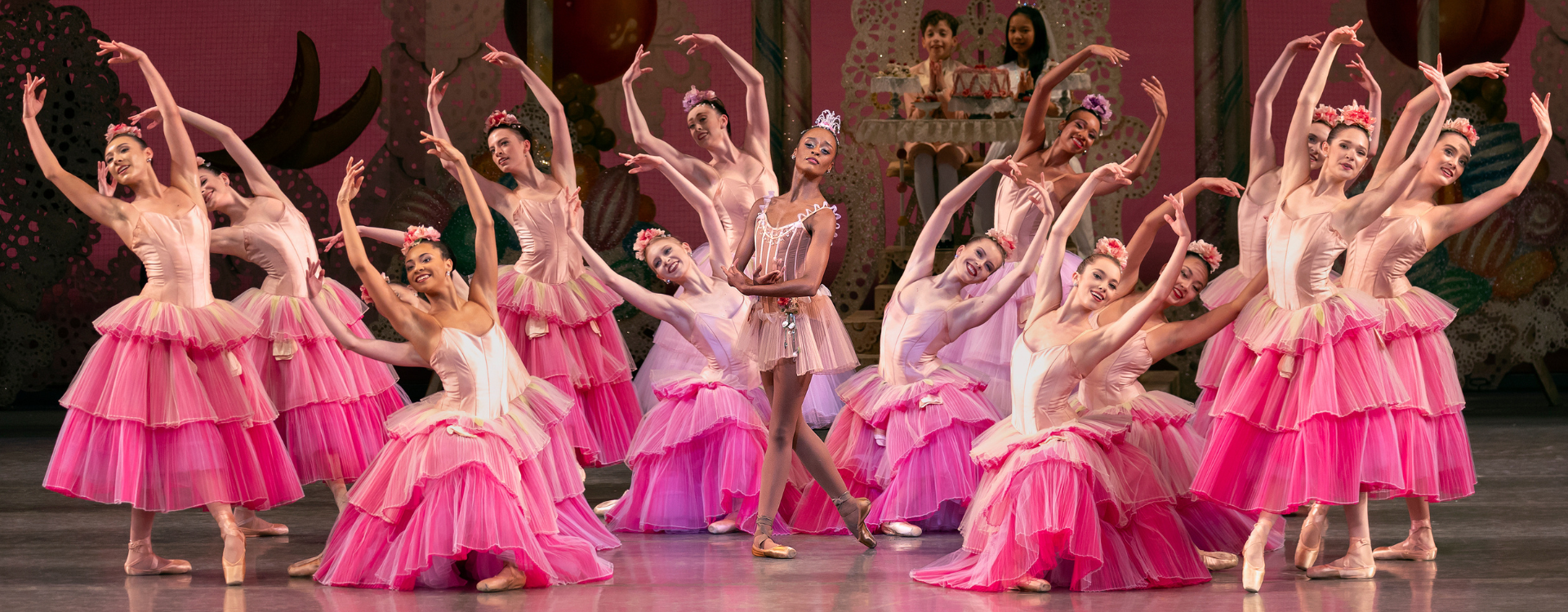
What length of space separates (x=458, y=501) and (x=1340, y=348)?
7.95ft

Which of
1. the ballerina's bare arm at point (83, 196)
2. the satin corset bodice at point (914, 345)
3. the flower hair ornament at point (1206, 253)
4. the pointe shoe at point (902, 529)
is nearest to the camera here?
the ballerina's bare arm at point (83, 196)

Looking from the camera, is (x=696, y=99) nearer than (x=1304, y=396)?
No

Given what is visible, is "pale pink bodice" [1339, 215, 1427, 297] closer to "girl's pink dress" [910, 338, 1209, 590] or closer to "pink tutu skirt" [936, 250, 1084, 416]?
"girl's pink dress" [910, 338, 1209, 590]

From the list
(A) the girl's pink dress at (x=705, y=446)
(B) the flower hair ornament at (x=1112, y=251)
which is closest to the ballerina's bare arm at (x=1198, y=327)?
(B) the flower hair ornament at (x=1112, y=251)

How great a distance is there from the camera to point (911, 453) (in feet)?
16.5

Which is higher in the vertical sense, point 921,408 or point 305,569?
point 921,408

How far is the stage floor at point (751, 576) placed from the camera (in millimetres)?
3836

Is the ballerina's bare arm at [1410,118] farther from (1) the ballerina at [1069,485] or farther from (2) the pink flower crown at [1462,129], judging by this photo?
(1) the ballerina at [1069,485]

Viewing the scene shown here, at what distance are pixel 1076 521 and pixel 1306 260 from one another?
3.27 feet

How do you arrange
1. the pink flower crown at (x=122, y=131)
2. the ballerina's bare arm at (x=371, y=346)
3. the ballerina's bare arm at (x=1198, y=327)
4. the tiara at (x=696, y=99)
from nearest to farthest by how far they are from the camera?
the ballerina's bare arm at (x=1198, y=327) < the ballerina's bare arm at (x=371, y=346) < the pink flower crown at (x=122, y=131) < the tiara at (x=696, y=99)

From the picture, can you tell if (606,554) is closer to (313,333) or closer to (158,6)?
(313,333)

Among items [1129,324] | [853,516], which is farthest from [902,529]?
[1129,324]

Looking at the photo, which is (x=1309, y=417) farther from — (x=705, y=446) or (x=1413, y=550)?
(x=705, y=446)

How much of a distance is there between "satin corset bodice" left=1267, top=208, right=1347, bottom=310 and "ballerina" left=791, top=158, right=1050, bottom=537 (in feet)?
3.11
